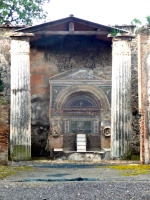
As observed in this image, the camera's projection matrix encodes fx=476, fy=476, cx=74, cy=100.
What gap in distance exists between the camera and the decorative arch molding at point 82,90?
16.7 meters

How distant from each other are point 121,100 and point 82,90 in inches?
92.8

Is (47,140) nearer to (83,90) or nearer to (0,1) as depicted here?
(83,90)

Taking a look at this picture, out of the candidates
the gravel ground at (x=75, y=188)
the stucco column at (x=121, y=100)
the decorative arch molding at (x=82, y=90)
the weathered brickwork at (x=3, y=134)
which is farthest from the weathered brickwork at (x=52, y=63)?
the gravel ground at (x=75, y=188)

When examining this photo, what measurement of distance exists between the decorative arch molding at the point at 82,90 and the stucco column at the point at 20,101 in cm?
187

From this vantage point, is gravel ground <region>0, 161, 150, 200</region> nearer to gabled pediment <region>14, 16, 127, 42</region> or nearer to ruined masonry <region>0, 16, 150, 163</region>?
ruined masonry <region>0, 16, 150, 163</region>

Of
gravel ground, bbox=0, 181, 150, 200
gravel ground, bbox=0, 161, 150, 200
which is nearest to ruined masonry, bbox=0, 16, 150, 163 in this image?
gravel ground, bbox=0, 161, 150, 200

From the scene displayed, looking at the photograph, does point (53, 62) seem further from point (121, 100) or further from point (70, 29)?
point (121, 100)

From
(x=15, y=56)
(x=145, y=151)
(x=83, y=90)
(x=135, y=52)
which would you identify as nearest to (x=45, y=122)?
(x=83, y=90)

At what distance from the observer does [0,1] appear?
69.6ft

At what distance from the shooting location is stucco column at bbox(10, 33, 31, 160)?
14.8 meters

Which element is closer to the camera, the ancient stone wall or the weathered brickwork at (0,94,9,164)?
the weathered brickwork at (0,94,9,164)

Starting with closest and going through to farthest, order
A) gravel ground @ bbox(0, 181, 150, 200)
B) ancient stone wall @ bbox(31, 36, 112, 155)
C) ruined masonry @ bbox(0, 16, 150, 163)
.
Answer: gravel ground @ bbox(0, 181, 150, 200) → ruined masonry @ bbox(0, 16, 150, 163) → ancient stone wall @ bbox(31, 36, 112, 155)

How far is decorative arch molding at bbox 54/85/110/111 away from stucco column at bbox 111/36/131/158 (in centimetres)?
180

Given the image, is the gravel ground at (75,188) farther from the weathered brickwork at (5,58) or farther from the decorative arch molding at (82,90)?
the weathered brickwork at (5,58)
